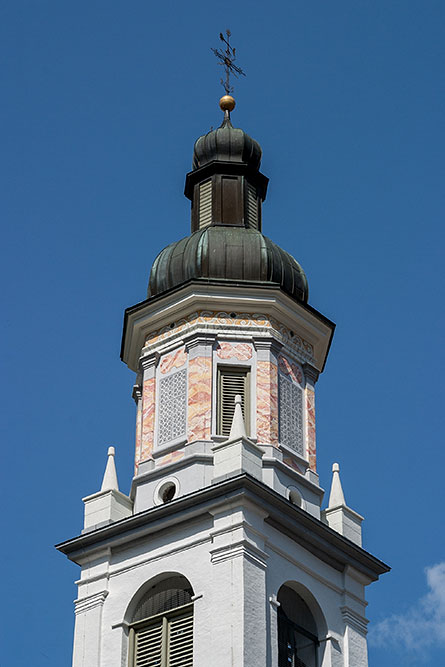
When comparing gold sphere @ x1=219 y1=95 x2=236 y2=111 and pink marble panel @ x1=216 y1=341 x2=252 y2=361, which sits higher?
gold sphere @ x1=219 y1=95 x2=236 y2=111

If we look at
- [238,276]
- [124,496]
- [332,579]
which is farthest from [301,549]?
[238,276]

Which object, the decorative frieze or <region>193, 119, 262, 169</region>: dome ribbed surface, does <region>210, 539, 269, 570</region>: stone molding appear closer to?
the decorative frieze

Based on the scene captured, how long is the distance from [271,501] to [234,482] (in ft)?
3.36

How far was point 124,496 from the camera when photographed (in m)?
39.4

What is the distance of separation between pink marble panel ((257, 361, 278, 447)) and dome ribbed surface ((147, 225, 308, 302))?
2141mm

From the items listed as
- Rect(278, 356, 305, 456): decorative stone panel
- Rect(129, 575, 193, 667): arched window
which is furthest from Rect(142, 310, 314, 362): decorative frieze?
Rect(129, 575, 193, 667): arched window

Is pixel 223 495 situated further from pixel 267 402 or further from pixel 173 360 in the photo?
pixel 173 360

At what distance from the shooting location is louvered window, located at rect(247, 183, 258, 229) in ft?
143

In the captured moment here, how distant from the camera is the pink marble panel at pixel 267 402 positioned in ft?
128

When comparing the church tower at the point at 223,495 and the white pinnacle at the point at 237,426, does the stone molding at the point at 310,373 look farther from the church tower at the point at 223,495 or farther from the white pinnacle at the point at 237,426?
the white pinnacle at the point at 237,426

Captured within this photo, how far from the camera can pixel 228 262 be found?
136 ft

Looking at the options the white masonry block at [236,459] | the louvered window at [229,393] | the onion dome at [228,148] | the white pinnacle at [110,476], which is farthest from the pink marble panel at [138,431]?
the onion dome at [228,148]

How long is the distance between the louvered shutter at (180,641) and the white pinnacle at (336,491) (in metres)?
4.95

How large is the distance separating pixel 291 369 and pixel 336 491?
119 inches
